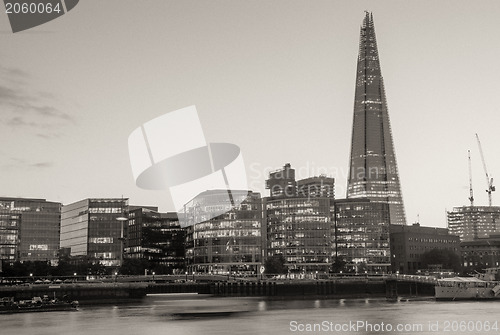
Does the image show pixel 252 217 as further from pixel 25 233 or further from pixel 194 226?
pixel 25 233

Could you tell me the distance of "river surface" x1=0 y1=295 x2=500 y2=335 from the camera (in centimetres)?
6347

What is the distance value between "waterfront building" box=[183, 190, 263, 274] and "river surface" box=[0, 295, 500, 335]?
8376cm

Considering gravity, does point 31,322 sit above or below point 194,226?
below

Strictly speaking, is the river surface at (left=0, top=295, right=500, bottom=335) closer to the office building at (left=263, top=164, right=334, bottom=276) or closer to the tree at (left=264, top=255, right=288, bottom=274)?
the tree at (left=264, top=255, right=288, bottom=274)

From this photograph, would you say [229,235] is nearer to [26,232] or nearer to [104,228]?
[104,228]

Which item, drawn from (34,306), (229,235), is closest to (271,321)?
(34,306)

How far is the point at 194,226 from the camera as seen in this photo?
187875 mm

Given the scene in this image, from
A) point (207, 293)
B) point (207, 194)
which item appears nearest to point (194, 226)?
point (207, 194)

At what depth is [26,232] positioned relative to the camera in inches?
7480

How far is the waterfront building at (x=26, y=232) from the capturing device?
18712 cm

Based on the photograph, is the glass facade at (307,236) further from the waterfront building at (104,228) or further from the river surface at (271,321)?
the river surface at (271,321)

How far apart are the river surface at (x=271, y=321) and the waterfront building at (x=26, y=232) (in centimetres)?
10168

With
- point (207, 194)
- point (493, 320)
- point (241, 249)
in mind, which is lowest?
point (493, 320)

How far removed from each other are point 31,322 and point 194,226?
115 meters
